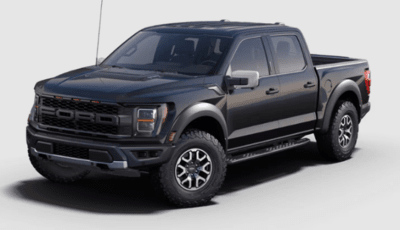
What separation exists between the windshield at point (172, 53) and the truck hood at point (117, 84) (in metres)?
0.29

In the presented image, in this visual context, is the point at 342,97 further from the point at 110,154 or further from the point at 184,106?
the point at 110,154

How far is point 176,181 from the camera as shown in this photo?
933cm

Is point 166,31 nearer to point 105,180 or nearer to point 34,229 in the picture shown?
point 105,180

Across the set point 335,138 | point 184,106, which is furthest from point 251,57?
point 335,138

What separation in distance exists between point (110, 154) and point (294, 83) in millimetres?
3120

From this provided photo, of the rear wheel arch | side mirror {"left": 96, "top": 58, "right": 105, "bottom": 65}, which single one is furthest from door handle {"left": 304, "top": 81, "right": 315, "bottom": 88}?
side mirror {"left": 96, "top": 58, "right": 105, "bottom": 65}

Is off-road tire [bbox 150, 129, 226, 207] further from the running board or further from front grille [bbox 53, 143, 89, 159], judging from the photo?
front grille [bbox 53, 143, 89, 159]

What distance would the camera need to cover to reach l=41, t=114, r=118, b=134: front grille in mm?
9102

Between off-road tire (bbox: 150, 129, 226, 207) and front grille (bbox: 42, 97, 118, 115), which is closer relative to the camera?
front grille (bbox: 42, 97, 118, 115)

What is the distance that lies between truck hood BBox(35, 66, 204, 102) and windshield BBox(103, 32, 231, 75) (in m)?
0.29

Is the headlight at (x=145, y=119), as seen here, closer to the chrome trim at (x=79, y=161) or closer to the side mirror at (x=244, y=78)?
the chrome trim at (x=79, y=161)

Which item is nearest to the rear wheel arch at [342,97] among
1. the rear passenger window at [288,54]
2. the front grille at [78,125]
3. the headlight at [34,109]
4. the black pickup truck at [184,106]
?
the black pickup truck at [184,106]

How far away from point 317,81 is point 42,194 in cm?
408

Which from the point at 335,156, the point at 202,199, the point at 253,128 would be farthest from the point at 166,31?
the point at 335,156
